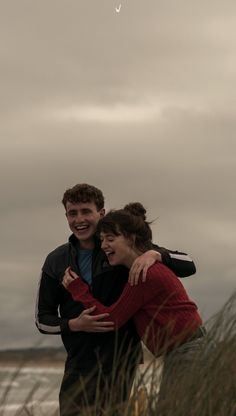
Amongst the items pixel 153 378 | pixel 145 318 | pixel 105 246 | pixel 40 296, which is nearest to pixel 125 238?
pixel 105 246

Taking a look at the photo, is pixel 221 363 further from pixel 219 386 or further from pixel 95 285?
pixel 95 285

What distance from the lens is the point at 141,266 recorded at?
5598 mm

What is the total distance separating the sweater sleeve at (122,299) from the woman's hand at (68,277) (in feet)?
0.09

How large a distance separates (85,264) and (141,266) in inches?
35.3

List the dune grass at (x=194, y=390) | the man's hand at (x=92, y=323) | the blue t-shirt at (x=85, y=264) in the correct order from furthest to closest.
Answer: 1. the blue t-shirt at (x=85, y=264)
2. the man's hand at (x=92, y=323)
3. the dune grass at (x=194, y=390)

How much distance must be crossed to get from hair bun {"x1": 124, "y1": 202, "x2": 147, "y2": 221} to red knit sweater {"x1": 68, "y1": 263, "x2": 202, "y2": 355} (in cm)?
54

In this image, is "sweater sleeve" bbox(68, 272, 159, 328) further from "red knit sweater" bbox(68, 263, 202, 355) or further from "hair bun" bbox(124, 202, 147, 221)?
"hair bun" bbox(124, 202, 147, 221)

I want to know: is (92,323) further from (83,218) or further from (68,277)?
(83,218)

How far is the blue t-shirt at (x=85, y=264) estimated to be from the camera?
6.34 meters

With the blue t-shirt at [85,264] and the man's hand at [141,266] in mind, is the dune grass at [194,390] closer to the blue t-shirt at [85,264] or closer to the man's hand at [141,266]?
the man's hand at [141,266]

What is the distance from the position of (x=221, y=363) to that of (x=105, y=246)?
1546 mm

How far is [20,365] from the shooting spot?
4008mm

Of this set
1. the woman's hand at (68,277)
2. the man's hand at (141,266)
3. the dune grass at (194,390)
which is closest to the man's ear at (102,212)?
the woman's hand at (68,277)

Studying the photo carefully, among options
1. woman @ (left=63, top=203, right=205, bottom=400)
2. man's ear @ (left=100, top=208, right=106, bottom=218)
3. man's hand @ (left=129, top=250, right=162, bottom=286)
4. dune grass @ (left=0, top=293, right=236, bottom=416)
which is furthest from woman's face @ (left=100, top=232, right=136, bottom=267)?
dune grass @ (left=0, top=293, right=236, bottom=416)
